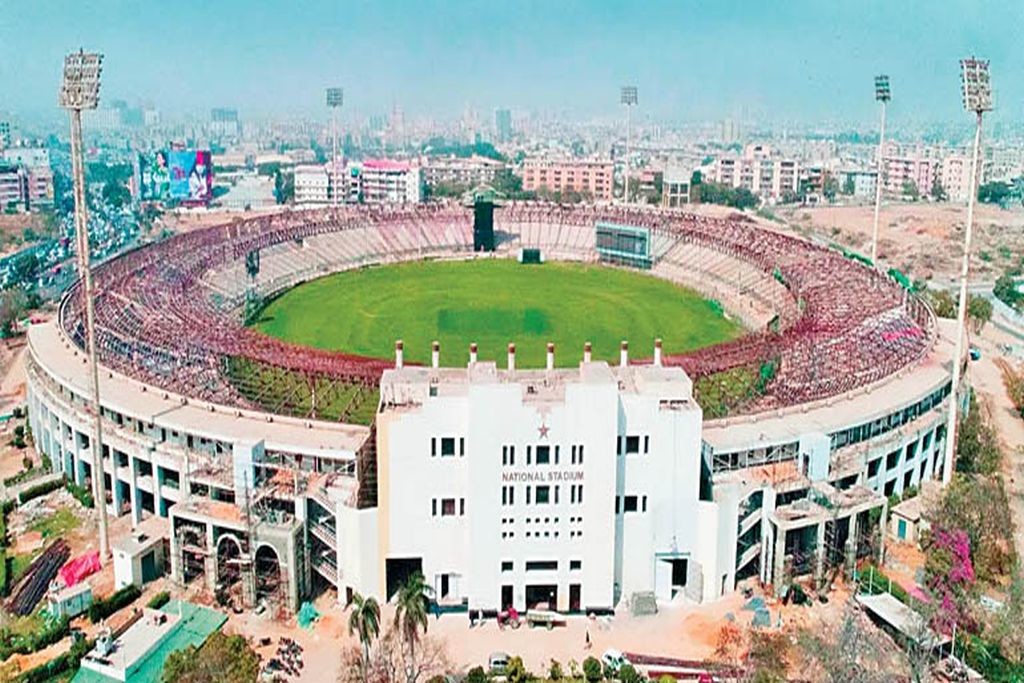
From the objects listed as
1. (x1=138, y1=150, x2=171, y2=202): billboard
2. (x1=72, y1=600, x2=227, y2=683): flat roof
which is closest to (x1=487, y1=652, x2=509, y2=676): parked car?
(x1=72, y1=600, x2=227, y2=683): flat roof

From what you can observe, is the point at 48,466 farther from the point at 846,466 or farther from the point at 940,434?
the point at 940,434

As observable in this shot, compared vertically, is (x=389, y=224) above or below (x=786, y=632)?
above

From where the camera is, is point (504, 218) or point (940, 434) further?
point (504, 218)

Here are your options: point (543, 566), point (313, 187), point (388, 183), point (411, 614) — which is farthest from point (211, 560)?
point (313, 187)

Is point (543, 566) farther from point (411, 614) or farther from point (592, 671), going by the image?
point (411, 614)

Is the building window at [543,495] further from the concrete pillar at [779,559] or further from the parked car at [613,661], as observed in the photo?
the concrete pillar at [779,559]

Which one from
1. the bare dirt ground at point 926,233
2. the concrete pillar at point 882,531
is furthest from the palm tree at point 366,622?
the bare dirt ground at point 926,233

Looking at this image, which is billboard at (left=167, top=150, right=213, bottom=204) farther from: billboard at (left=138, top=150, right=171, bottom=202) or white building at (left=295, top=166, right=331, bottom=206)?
white building at (left=295, top=166, right=331, bottom=206)

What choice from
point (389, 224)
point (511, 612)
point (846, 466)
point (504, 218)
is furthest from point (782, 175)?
point (511, 612)
